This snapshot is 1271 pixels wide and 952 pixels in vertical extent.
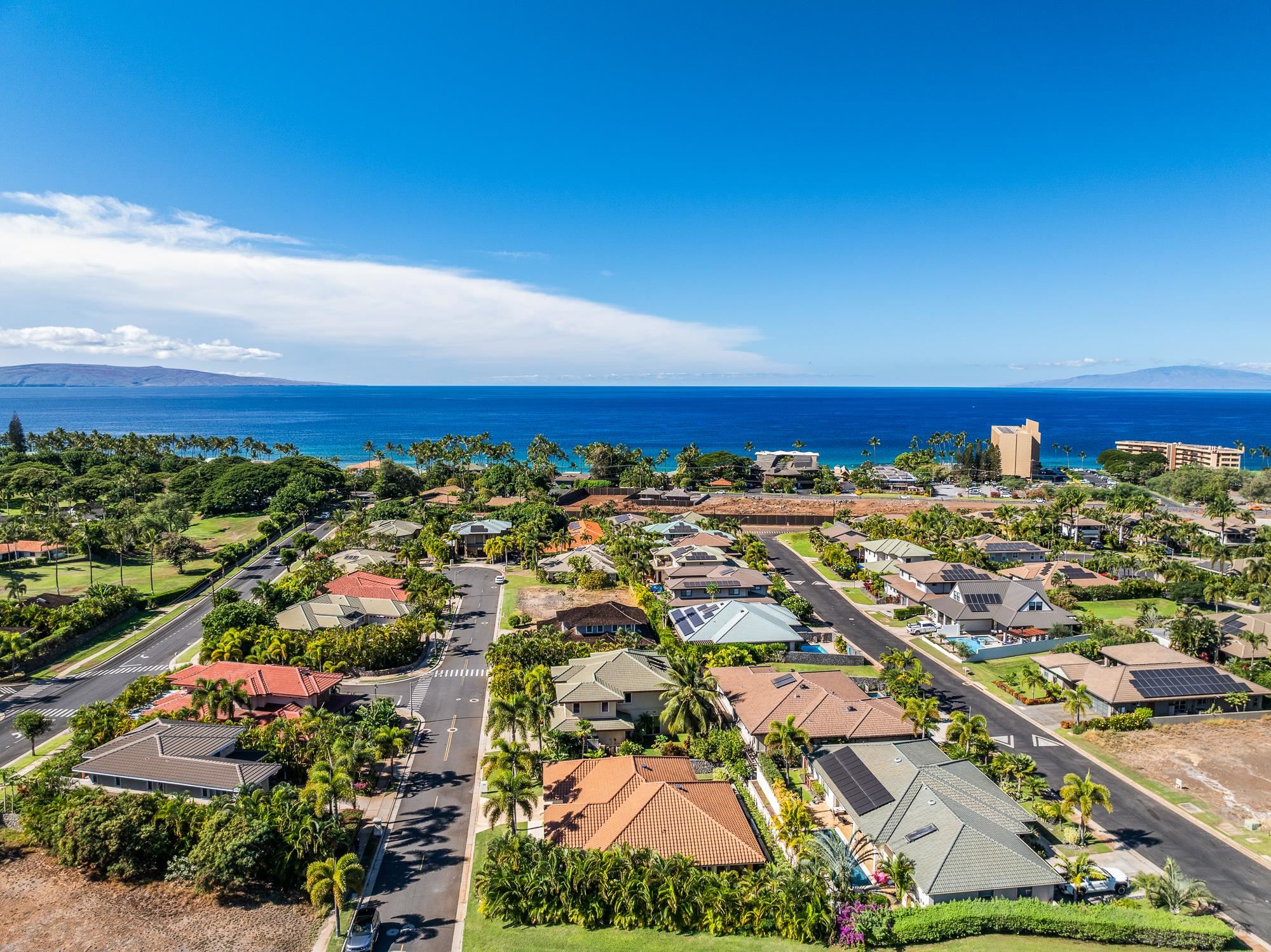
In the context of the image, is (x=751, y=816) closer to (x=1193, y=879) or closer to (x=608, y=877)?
(x=608, y=877)

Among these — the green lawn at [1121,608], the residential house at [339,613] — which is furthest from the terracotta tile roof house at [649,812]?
the green lawn at [1121,608]

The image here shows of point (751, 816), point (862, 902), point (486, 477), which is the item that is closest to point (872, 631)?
point (751, 816)

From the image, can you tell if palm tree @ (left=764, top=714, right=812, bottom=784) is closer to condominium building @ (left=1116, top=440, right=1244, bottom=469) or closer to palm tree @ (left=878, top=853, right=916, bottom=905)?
palm tree @ (left=878, top=853, right=916, bottom=905)

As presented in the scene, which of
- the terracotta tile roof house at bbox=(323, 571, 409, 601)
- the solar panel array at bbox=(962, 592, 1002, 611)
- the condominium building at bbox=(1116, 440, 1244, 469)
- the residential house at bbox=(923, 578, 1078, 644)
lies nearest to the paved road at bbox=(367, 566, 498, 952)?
the terracotta tile roof house at bbox=(323, 571, 409, 601)

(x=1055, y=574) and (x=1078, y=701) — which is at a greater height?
(x=1055, y=574)

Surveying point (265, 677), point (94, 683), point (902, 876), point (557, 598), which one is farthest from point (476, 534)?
point (902, 876)

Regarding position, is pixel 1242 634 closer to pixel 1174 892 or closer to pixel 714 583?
pixel 1174 892
